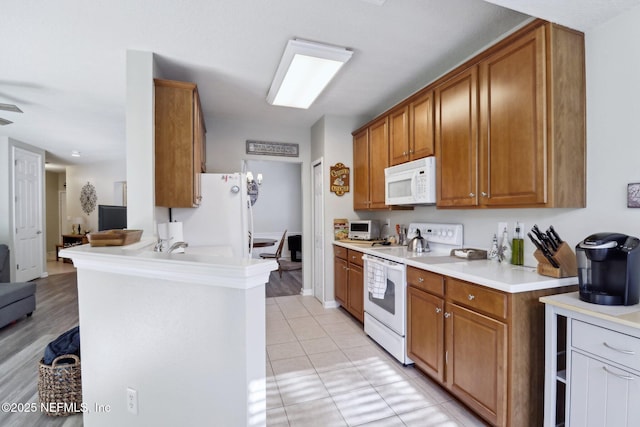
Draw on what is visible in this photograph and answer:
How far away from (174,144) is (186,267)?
1.64 m

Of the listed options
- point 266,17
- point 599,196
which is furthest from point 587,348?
point 266,17

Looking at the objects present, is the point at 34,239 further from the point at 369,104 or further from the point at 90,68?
the point at 369,104

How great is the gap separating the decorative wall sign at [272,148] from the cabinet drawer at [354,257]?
1.85 m

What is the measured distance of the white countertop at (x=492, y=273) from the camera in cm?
157

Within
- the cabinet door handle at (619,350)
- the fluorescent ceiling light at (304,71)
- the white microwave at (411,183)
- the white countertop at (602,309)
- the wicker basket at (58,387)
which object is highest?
the fluorescent ceiling light at (304,71)

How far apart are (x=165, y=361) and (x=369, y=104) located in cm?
335

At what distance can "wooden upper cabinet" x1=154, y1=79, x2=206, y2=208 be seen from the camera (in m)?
2.46

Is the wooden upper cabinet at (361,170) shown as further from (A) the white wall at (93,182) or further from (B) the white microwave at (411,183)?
(A) the white wall at (93,182)

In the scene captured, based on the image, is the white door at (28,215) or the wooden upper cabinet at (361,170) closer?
the wooden upper cabinet at (361,170)

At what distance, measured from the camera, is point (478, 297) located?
68.3 inches

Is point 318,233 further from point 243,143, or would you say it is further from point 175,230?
point 175,230

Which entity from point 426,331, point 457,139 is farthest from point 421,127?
point 426,331

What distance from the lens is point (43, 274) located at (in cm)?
573

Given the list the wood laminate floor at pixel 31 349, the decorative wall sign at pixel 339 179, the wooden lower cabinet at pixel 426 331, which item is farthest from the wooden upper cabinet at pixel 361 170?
the wood laminate floor at pixel 31 349
